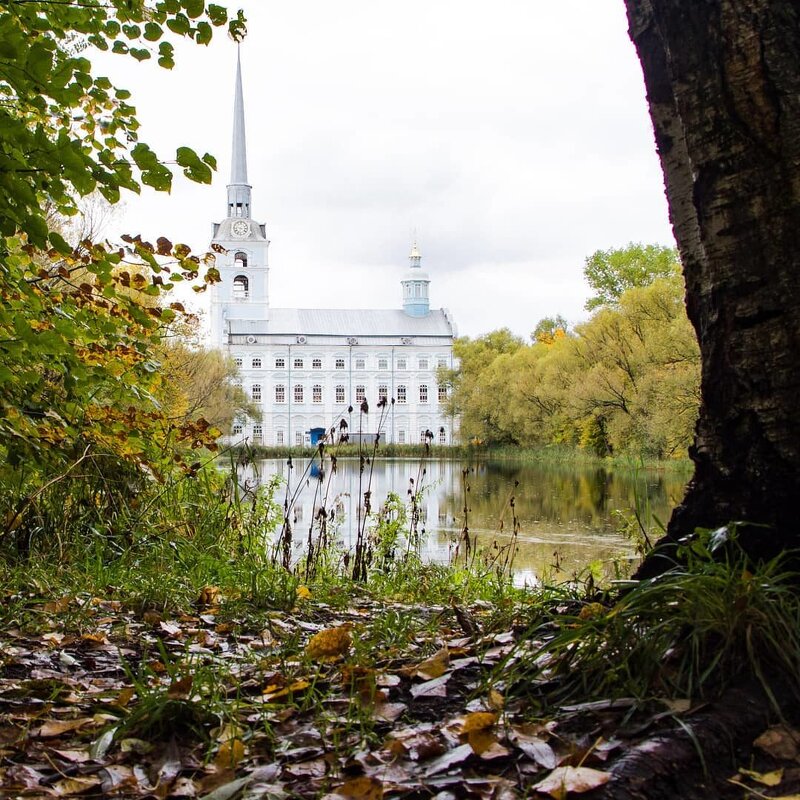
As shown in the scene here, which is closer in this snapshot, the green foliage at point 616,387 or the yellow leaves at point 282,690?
the yellow leaves at point 282,690

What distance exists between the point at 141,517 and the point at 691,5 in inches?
145

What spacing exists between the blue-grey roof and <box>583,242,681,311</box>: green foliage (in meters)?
30.5

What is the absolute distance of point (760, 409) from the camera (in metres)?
2.26

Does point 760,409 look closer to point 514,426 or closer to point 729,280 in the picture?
point 729,280

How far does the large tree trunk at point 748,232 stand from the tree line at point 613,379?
54.0 ft

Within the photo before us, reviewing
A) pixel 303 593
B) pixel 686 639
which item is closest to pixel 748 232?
pixel 686 639

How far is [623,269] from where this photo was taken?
161ft

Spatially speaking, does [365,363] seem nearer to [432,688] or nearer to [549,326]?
[549,326]

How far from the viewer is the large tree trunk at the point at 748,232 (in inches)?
87.0

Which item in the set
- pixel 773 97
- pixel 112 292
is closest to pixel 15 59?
pixel 112 292

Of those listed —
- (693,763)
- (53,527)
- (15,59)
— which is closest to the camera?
(693,763)

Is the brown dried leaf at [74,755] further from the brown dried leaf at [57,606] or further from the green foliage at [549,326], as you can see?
the green foliage at [549,326]

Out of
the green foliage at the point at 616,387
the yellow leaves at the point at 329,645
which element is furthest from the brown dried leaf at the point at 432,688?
the green foliage at the point at 616,387

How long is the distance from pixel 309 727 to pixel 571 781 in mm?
672
